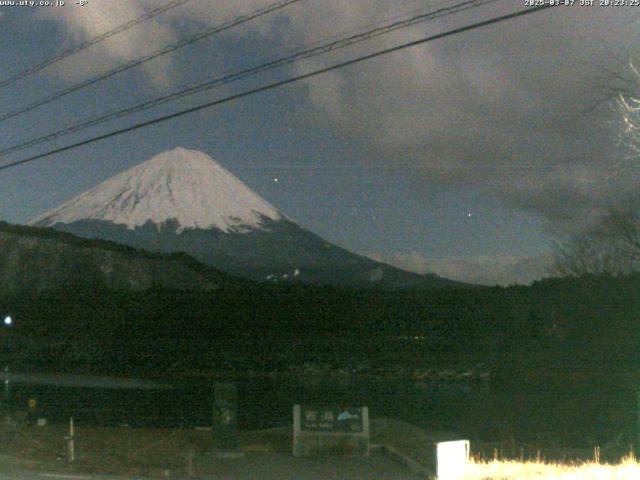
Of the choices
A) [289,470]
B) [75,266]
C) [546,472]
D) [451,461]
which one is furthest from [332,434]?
[75,266]

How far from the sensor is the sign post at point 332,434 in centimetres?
1742

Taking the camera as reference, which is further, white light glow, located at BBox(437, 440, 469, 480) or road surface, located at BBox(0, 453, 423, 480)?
road surface, located at BBox(0, 453, 423, 480)

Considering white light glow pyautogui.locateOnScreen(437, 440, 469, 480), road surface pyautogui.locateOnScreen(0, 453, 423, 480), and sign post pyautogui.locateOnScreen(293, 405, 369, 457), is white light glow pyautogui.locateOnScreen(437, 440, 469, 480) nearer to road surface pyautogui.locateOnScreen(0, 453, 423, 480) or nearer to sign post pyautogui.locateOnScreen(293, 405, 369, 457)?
road surface pyautogui.locateOnScreen(0, 453, 423, 480)

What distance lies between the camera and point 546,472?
13.0 metres

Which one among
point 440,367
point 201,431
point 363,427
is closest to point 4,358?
point 440,367

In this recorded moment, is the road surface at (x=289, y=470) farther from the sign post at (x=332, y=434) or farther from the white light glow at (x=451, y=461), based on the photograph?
the white light glow at (x=451, y=461)

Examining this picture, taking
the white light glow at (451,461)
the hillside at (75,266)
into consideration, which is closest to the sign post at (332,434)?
the white light glow at (451,461)

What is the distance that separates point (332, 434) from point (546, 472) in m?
5.61

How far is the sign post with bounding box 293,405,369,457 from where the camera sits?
57.2ft

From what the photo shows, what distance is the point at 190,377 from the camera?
8406 centimetres

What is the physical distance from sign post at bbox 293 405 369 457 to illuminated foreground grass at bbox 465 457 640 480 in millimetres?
3742

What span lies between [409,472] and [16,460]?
733 centimetres

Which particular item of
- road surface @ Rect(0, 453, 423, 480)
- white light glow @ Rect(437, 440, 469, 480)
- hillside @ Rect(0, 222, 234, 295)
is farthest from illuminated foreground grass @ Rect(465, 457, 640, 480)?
hillside @ Rect(0, 222, 234, 295)

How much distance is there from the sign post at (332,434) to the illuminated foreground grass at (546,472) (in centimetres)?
374
